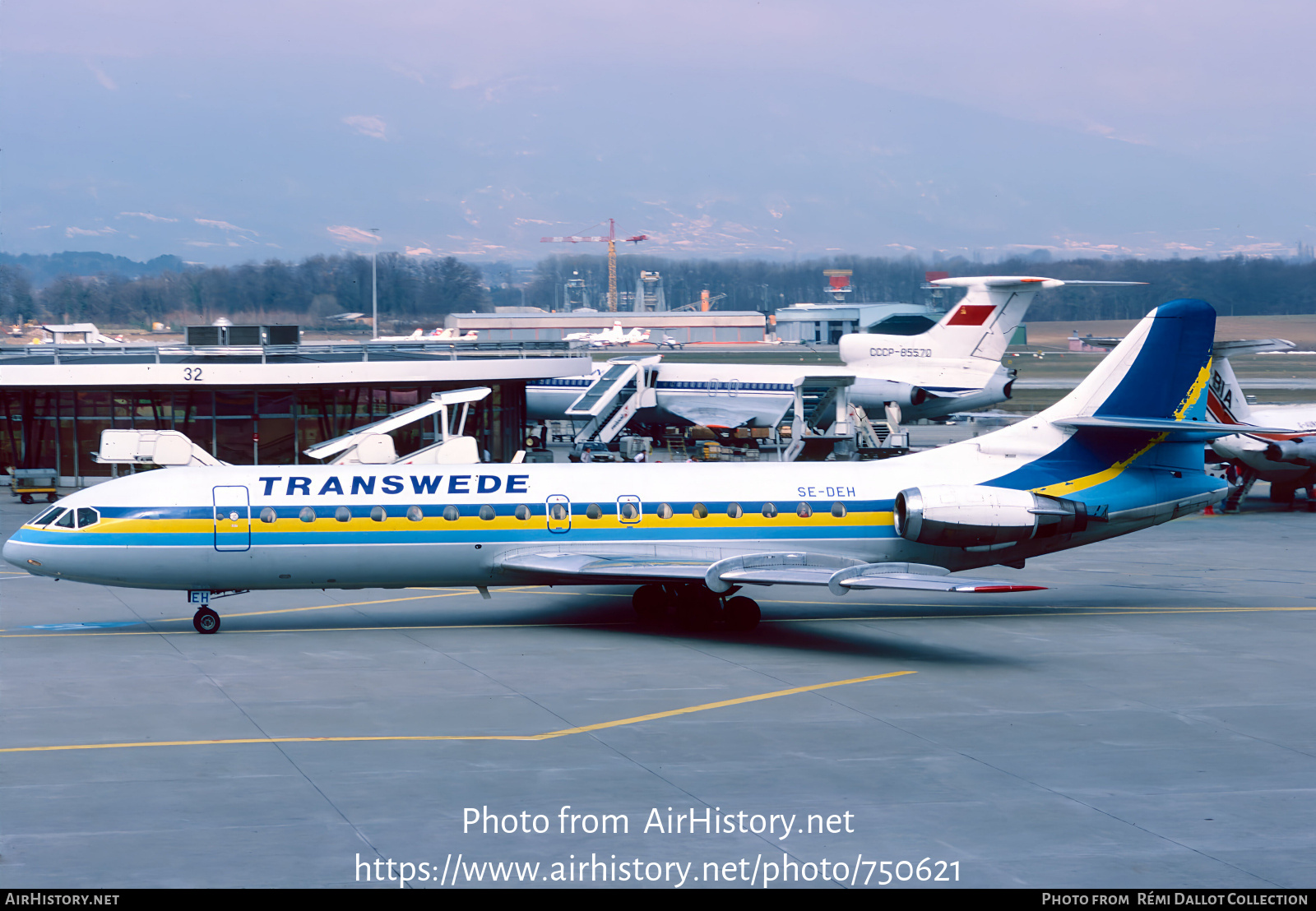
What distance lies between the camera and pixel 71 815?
44.9 ft

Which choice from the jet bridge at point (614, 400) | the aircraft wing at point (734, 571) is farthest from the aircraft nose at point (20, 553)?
the jet bridge at point (614, 400)

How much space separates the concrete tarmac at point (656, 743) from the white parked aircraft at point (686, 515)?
127 centimetres

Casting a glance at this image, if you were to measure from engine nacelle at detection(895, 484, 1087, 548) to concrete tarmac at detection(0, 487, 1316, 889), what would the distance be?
1944mm

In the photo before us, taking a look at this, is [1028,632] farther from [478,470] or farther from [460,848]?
[460,848]

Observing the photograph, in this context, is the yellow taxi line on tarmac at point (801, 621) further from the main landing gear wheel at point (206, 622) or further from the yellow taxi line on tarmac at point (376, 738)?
the yellow taxi line on tarmac at point (376, 738)

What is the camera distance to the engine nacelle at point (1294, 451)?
146ft

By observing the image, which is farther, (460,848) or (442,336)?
(442,336)

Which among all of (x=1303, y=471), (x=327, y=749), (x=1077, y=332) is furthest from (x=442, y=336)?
(x=327, y=749)

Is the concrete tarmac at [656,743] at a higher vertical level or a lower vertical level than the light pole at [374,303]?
lower

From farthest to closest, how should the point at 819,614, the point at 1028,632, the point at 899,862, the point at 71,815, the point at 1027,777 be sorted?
the point at 819,614, the point at 1028,632, the point at 1027,777, the point at 71,815, the point at 899,862

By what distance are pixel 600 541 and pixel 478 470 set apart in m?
2.93

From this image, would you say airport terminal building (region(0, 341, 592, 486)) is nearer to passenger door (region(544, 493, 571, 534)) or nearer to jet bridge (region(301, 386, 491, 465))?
Answer: jet bridge (region(301, 386, 491, 465))

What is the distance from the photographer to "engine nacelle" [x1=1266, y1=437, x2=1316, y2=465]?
44438 millimetres

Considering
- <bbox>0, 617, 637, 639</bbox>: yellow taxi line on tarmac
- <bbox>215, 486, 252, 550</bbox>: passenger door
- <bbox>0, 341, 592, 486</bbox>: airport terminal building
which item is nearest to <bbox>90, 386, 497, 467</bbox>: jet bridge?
<bbox>0, 341, 592, 486</bbox>: airport terminal building
